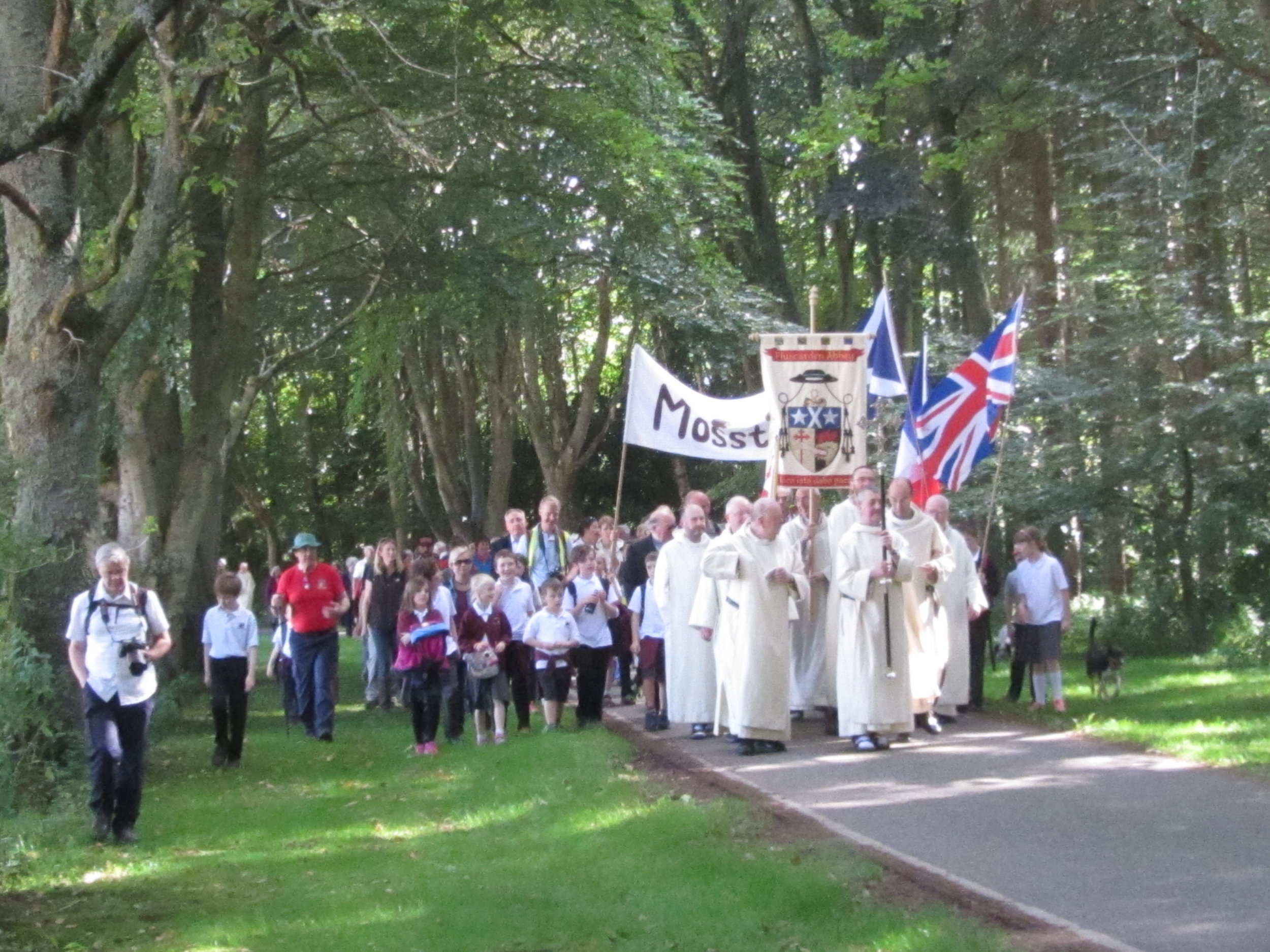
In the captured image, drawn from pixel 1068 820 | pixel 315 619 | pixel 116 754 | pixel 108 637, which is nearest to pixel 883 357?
pixel 315 619

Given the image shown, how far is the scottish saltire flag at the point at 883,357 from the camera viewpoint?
17.0 m

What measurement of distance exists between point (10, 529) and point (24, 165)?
9.70ft

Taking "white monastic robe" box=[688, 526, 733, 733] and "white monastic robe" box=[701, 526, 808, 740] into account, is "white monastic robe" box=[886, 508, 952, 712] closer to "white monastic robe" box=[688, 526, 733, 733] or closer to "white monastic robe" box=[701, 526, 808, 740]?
"white monastic robe" box=[701, 526, 808, 740]

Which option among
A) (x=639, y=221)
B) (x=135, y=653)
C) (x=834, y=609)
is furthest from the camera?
(x=639, y=221)

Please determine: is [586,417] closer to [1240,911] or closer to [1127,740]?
[1127,740]

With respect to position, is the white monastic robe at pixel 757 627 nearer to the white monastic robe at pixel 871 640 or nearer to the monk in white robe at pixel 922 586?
the white monastic robe at pixel 871 640

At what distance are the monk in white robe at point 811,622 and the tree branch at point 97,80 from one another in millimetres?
6990

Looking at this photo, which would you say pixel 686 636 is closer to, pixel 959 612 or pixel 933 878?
pixel 959 612

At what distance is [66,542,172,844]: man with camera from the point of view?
36.4 feet

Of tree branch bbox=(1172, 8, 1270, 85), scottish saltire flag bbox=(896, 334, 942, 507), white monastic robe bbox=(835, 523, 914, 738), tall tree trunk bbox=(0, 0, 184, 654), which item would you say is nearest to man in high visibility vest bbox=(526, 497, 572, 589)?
scottish saltire flag bbox=(896, 334, 942, 507)

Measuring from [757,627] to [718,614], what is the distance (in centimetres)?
70

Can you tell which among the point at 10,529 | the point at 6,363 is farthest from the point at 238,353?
the point at 10,529

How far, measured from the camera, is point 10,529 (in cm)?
1229

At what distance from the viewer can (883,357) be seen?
17.3 meters
